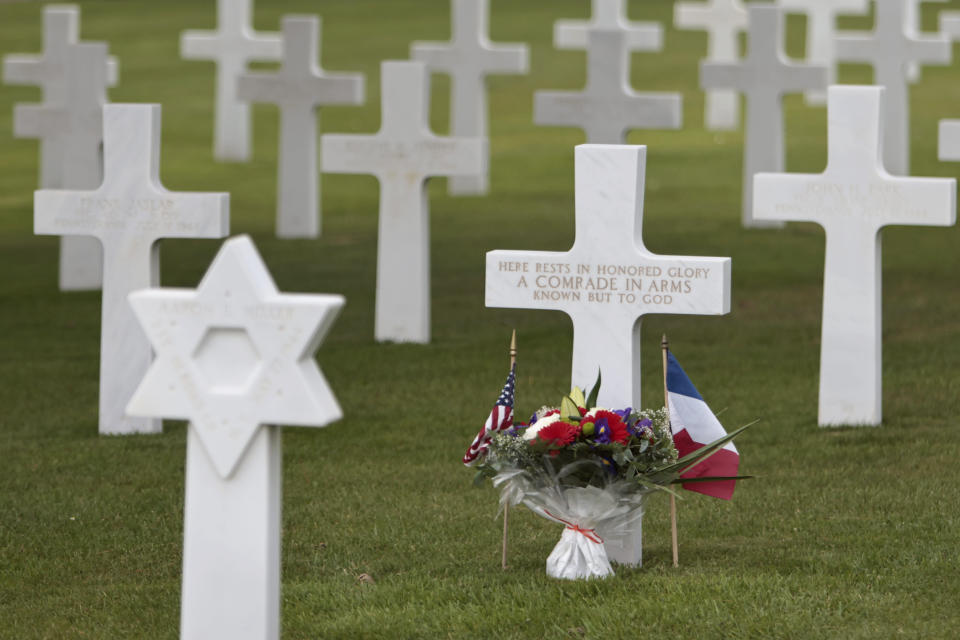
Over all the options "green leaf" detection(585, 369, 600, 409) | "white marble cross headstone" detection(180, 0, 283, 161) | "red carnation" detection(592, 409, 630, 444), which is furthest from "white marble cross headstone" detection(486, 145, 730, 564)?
"white marble cross headstone" detection(180, 0, 283, 161)

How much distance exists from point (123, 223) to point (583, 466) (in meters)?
4.39

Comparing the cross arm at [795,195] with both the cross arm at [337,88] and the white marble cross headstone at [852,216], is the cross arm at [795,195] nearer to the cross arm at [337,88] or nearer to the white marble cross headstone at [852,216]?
the white marble cross headstone at [852,216]

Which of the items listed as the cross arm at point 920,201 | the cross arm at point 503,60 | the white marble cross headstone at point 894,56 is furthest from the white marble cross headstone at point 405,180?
the white marble cross headstone at point 894,56

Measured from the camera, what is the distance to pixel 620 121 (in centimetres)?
1664

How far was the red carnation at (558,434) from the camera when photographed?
22.4ft

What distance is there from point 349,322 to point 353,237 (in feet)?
15.9

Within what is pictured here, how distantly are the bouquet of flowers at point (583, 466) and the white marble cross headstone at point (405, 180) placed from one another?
20.5 feet

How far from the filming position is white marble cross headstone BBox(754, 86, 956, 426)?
392 inches

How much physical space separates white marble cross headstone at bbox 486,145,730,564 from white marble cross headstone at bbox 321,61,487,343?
18.9ft

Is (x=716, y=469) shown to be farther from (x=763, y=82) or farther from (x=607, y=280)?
(x=763, y=82)

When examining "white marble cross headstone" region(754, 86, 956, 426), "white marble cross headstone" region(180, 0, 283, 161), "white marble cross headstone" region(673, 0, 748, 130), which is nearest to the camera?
"white marble cross headstone" region(754, 86, 956, 426)

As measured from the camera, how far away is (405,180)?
1347cm

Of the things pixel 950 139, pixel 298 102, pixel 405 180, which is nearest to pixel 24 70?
pixel 298 102

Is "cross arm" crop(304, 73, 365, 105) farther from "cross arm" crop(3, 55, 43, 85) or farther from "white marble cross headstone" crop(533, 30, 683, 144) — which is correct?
"cross arm" crop(3, 55, 43, 85)
